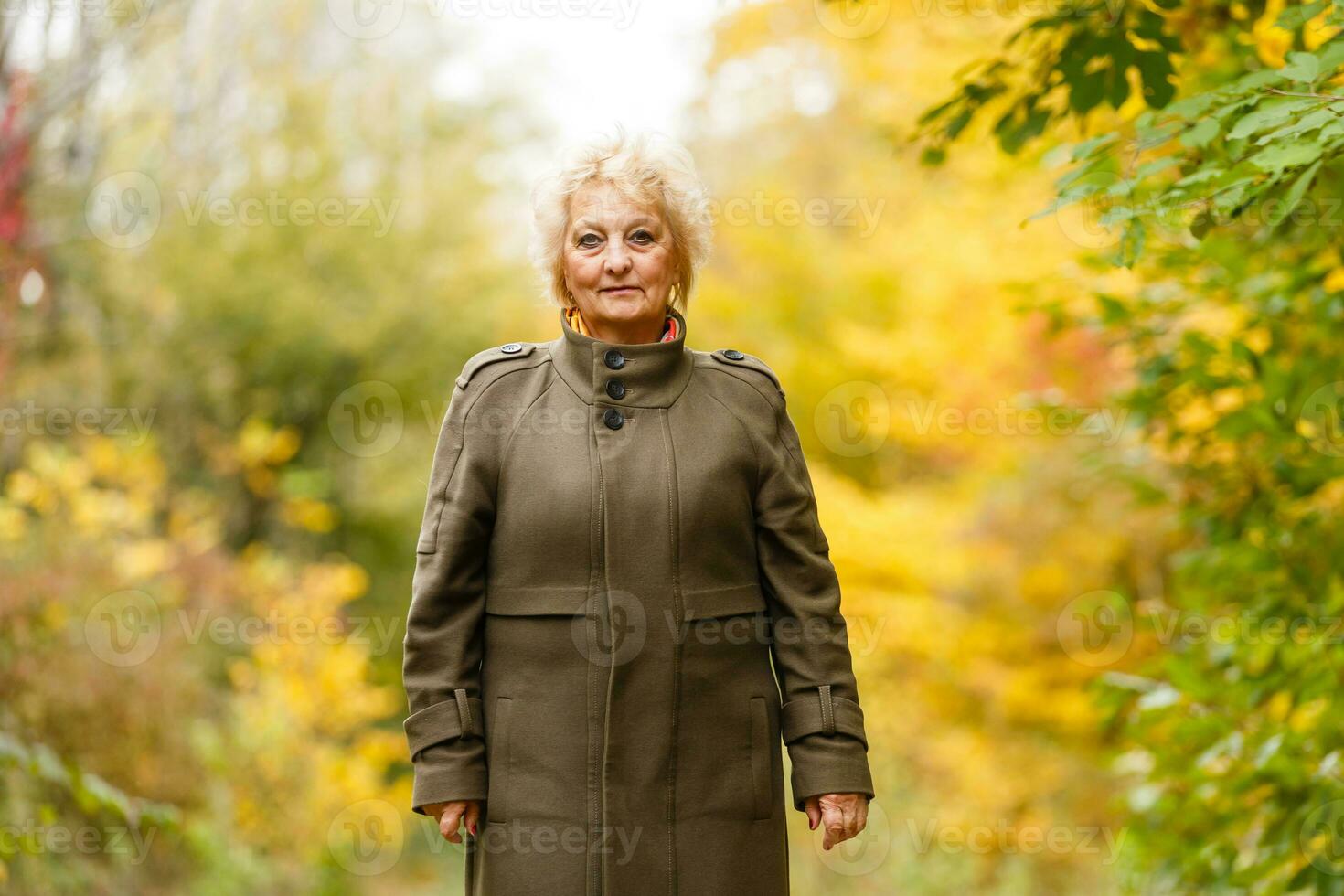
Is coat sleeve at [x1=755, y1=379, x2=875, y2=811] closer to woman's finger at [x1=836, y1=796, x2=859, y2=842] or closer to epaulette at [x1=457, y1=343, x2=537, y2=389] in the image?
woman's finger at [x1=836, y1=796, x2=859, y2=842]

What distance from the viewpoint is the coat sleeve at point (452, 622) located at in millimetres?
2154

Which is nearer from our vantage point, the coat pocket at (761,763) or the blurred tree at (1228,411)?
the coat pocket at (761,763)

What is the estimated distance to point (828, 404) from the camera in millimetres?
9070

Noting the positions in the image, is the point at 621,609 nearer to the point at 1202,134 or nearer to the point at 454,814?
the point at 454,814

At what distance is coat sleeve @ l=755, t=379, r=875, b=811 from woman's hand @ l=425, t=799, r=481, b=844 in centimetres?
56

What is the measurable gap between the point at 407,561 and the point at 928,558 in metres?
4.50

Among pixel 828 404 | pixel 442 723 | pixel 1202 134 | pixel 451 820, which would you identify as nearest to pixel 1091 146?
pixel 1202 134

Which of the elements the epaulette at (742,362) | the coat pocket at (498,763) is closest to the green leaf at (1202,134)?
the epaulette at (742,362)

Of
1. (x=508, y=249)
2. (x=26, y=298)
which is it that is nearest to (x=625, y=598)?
(x=26, y=298)

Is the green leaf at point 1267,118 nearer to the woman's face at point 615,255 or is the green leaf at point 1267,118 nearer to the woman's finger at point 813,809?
the woman's face at point 615,255

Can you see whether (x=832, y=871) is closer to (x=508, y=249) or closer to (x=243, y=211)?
(x=243, y=211)

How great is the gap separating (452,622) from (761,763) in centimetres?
59

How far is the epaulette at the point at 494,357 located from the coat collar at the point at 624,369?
74 millimetres

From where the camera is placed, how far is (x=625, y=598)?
2.20 m
